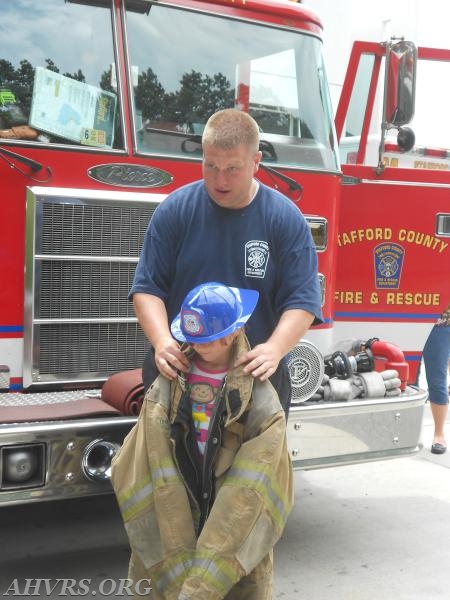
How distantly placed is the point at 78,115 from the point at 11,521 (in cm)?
244

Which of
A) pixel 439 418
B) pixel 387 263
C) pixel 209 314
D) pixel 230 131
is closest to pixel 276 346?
pixel 209 314

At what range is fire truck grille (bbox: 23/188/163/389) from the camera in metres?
3.76

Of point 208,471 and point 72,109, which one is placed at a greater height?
point 72,109

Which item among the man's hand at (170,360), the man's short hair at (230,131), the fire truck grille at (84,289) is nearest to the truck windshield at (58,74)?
the fire truck grille at (84,289)

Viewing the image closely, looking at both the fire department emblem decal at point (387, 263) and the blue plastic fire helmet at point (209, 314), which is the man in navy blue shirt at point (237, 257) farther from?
the fire department emblem decal at point (387, 263)

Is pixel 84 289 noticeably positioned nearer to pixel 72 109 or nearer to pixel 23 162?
pixel 23 162

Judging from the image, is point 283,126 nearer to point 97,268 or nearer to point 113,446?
point 97,268

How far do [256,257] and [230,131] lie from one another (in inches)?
18.9

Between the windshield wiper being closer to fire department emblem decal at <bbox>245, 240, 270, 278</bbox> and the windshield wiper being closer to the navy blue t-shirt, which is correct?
the navy blue t-shirt

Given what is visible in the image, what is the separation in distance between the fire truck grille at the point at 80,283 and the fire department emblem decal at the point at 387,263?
5.60 ft

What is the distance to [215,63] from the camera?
172 inches

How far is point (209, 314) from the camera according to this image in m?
2.65

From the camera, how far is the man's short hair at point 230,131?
2812 millimetres

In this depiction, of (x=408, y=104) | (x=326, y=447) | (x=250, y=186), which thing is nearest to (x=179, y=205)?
(x=250, y=186)
